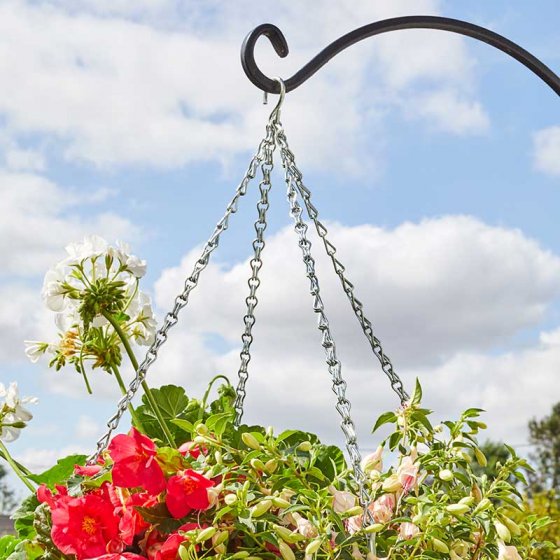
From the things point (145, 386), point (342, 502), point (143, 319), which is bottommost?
point (342, 502)

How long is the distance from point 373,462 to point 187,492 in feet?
1.08

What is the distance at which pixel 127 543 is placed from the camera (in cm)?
119

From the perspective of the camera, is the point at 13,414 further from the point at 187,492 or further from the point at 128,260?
the point at 187,492

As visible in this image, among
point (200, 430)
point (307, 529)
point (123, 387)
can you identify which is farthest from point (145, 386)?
point (307, 529)

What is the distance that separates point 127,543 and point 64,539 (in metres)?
0.10

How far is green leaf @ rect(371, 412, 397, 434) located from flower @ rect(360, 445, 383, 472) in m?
0.04

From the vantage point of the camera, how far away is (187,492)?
46.0 inches

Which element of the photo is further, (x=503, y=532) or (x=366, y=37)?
(x=366, y=37)

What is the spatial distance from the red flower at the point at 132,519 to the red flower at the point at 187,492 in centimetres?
4

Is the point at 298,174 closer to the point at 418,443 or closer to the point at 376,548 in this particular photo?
the point at 418,443

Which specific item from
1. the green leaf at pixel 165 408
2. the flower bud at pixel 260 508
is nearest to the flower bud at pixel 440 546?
the flower bud at pixel 260 508

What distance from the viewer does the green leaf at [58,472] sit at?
1.57 m

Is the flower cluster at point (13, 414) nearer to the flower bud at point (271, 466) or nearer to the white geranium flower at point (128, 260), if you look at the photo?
the white geranium flower at point (128, 260)

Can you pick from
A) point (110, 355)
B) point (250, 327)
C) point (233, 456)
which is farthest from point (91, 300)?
point (233, 456)
